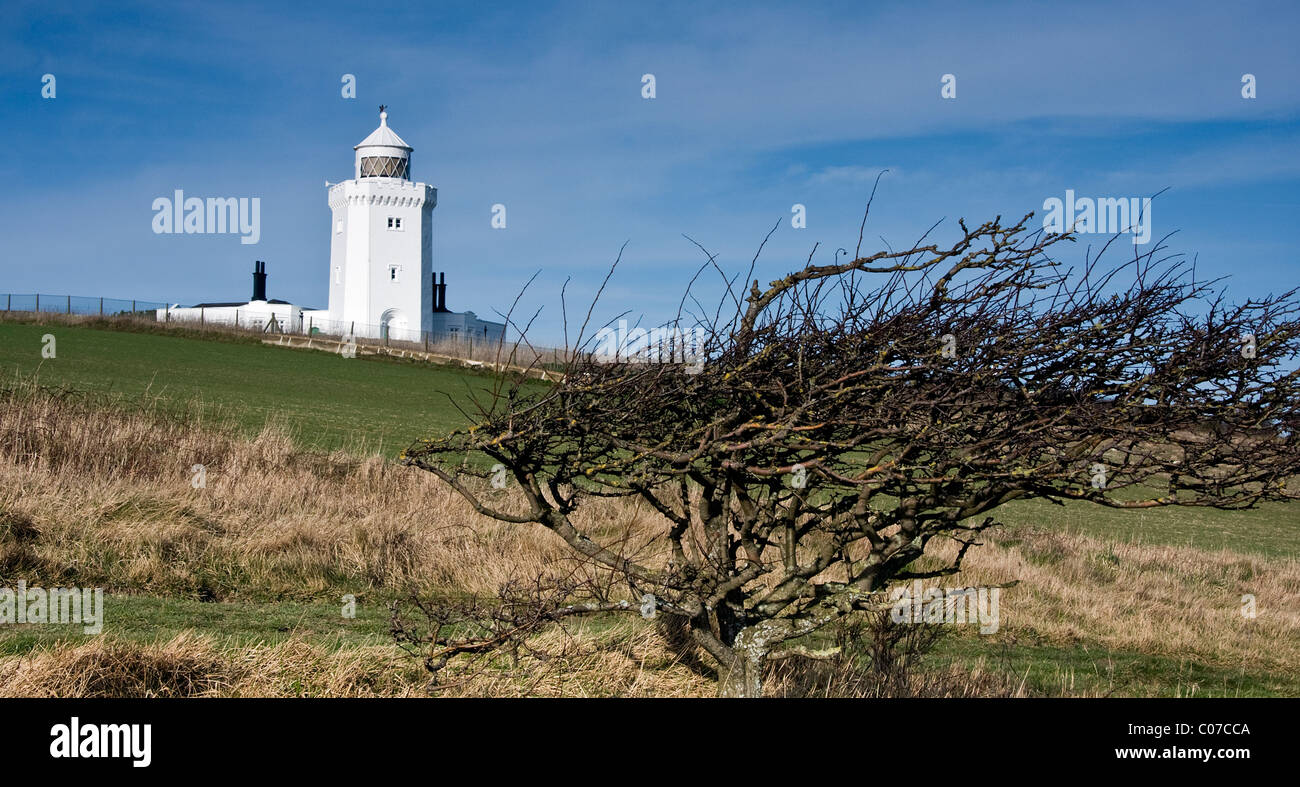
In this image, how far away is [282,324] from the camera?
73.5 metres

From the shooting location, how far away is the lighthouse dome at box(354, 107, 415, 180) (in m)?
78.0

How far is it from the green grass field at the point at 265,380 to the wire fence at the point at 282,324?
4.06m

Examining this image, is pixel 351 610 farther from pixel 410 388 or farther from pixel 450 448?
pixel 410 388

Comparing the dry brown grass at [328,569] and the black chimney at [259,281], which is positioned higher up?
the black chimney at [259,281]

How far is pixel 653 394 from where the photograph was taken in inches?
209

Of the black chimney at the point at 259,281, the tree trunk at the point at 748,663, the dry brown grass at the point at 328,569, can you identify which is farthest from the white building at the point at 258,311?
the tree trunk at the point at 748,663

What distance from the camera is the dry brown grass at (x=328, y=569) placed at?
7.08 m

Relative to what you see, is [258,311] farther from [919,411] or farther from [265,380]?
[919,411]

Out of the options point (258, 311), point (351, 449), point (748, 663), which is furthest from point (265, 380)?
point (258, 311)

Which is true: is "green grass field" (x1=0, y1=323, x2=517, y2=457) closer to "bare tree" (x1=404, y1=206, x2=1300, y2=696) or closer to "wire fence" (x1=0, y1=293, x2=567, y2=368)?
"wire fence" (x1=0, y1=293, x2=567, y2=368)

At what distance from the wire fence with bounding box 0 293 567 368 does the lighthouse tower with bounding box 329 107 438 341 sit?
0.87 m

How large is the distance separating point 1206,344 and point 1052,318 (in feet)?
2.57

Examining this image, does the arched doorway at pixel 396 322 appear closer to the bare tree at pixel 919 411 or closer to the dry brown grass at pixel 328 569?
the dry brown grass at pixel 328 569

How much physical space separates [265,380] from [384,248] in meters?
38.5
